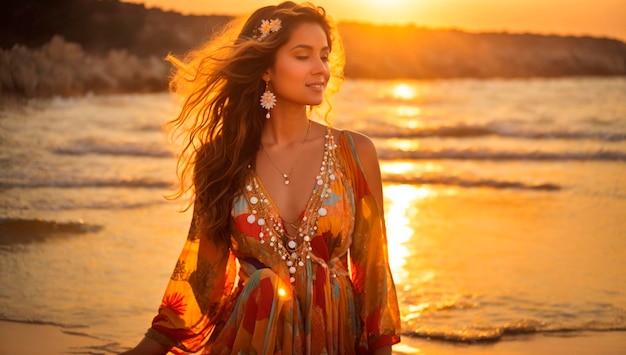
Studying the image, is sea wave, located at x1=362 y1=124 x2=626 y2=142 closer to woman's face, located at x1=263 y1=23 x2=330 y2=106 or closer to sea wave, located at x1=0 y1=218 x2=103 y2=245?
sea wave, located at x1=0 y1=218 x2=103 y2=245

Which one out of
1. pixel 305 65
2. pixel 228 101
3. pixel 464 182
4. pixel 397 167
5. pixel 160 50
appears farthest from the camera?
pixel 160 50

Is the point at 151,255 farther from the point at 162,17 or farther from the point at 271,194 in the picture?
the point at 162,17

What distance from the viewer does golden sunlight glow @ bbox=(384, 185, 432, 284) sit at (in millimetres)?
6992

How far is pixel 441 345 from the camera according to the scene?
5.20 meters

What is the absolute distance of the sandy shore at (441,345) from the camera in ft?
16.6

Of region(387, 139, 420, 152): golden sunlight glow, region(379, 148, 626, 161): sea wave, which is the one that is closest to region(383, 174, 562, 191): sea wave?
region(379, 148, 626, 161): sea wave

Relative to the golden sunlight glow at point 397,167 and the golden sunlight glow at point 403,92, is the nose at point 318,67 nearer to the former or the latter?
the golden sunlight glow at point 397,167

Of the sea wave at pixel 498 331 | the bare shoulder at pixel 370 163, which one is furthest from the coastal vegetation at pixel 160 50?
the bare shoulder at pixel 370 163

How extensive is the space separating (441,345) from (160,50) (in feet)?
54.6

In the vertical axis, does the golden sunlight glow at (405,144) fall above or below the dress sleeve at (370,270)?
above

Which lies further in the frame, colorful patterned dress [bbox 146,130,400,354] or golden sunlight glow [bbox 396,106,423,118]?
golden sunlight glow [bbox 396,106,423,118]

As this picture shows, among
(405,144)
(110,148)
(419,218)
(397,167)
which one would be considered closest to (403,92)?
(405,144)

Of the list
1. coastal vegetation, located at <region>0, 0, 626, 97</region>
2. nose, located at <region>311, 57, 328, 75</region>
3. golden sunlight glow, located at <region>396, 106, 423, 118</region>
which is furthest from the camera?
golden sunlight glow, located at <region>396, 106, 423, 118</region>

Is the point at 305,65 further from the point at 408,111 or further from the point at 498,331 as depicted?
the point at 408,111
